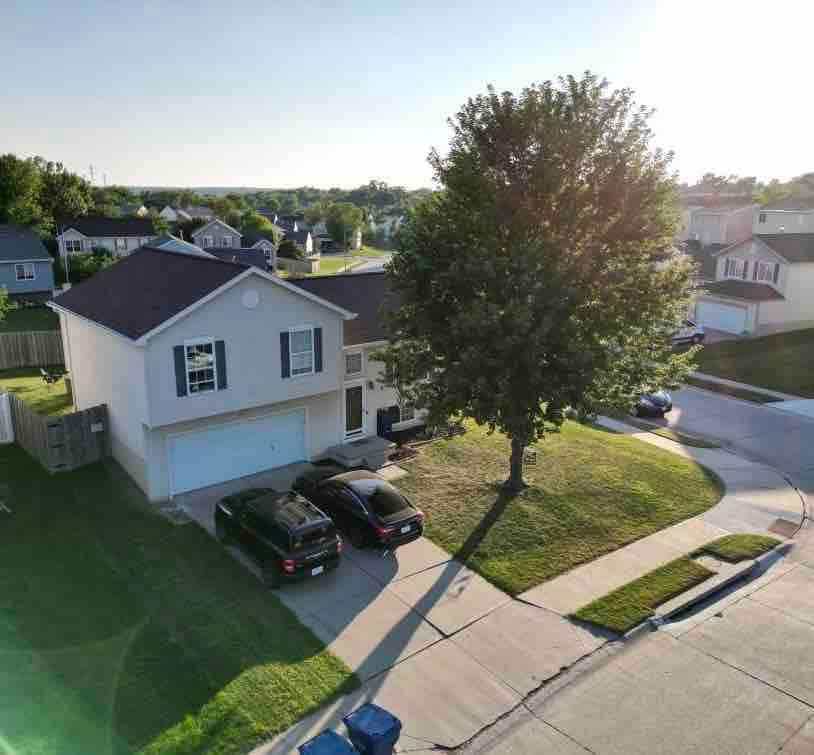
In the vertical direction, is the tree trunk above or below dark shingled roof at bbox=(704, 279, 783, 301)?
below

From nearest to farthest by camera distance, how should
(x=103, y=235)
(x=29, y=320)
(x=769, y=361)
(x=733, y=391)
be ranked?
(x=733, y=391) < (x=769, y=361) < (x=29, y=320) < (x=103, y=235)

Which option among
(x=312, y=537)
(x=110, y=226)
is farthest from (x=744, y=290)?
(x=110, y=226)

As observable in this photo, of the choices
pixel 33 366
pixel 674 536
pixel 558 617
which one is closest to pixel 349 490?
pixel 558 617

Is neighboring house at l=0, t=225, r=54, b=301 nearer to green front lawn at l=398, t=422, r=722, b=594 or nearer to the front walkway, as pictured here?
green front lawn at l=398, t=422, r=722, b=594

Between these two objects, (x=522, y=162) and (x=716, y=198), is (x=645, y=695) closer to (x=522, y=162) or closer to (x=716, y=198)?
(x=522, y=162)

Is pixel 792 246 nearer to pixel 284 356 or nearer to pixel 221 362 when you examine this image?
pixel 284 356

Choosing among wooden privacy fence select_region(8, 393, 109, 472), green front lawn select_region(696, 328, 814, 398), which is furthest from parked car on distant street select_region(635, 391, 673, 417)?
wooden privacy fence select_region(8, 393, 109, 472)
